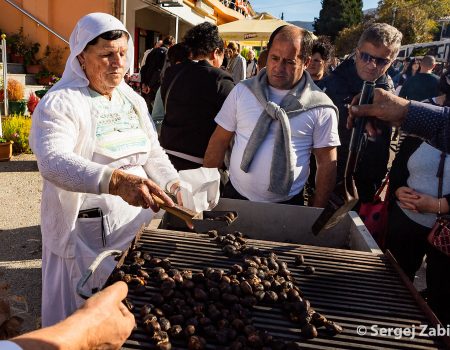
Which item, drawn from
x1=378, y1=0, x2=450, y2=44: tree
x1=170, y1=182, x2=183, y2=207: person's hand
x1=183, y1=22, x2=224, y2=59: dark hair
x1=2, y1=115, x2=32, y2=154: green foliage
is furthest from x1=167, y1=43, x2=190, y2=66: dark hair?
x1=378, y1=0, x2=450, y2=44: tree

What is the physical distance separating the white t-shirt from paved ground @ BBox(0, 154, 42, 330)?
1876 mm

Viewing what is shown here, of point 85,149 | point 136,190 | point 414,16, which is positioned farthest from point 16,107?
point 414,16

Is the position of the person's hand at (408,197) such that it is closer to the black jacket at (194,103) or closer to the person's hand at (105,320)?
the black jacket at (194,103)

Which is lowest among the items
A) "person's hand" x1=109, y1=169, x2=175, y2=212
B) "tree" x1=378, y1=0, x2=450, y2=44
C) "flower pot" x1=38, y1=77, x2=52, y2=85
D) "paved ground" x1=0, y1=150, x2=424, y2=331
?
"paved ground" x1=0, y1=150, x2=424, y2=331

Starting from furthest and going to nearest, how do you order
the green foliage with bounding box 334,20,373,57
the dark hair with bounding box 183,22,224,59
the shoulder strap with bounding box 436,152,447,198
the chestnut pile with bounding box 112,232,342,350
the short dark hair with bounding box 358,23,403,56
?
the green foliage with bounding box 334,20,373,57
the dark hair with bounding box 183,22,224,59
the short dark hair with bounding box 358,23,403,56
the shoulder strap with bounding box 436,152,447,198
the chestnut pile with bounding box 112,232,342,350

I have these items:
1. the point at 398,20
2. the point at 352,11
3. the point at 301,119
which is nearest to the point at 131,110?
the point at 301,119

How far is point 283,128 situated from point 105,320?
177cm

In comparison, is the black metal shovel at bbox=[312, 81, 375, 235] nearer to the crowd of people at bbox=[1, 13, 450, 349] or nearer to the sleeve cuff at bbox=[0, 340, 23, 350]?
the crowd of people at bbox=[1, 13, 450, 349]

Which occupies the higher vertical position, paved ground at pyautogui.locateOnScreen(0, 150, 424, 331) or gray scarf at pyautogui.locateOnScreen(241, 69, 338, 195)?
gray scarf at pyautogui.locateOnScreen(241, 69, 338, 195)

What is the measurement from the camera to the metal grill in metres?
1.52

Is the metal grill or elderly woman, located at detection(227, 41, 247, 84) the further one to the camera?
elderly woman, located at detection(227, 41, 247, 84)

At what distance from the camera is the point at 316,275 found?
6.33 ft

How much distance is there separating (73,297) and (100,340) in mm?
1352

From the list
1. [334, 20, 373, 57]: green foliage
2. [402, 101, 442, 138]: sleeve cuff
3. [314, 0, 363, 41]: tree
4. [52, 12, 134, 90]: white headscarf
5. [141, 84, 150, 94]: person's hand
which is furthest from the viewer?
[314, 0, 363, 41]: tree
